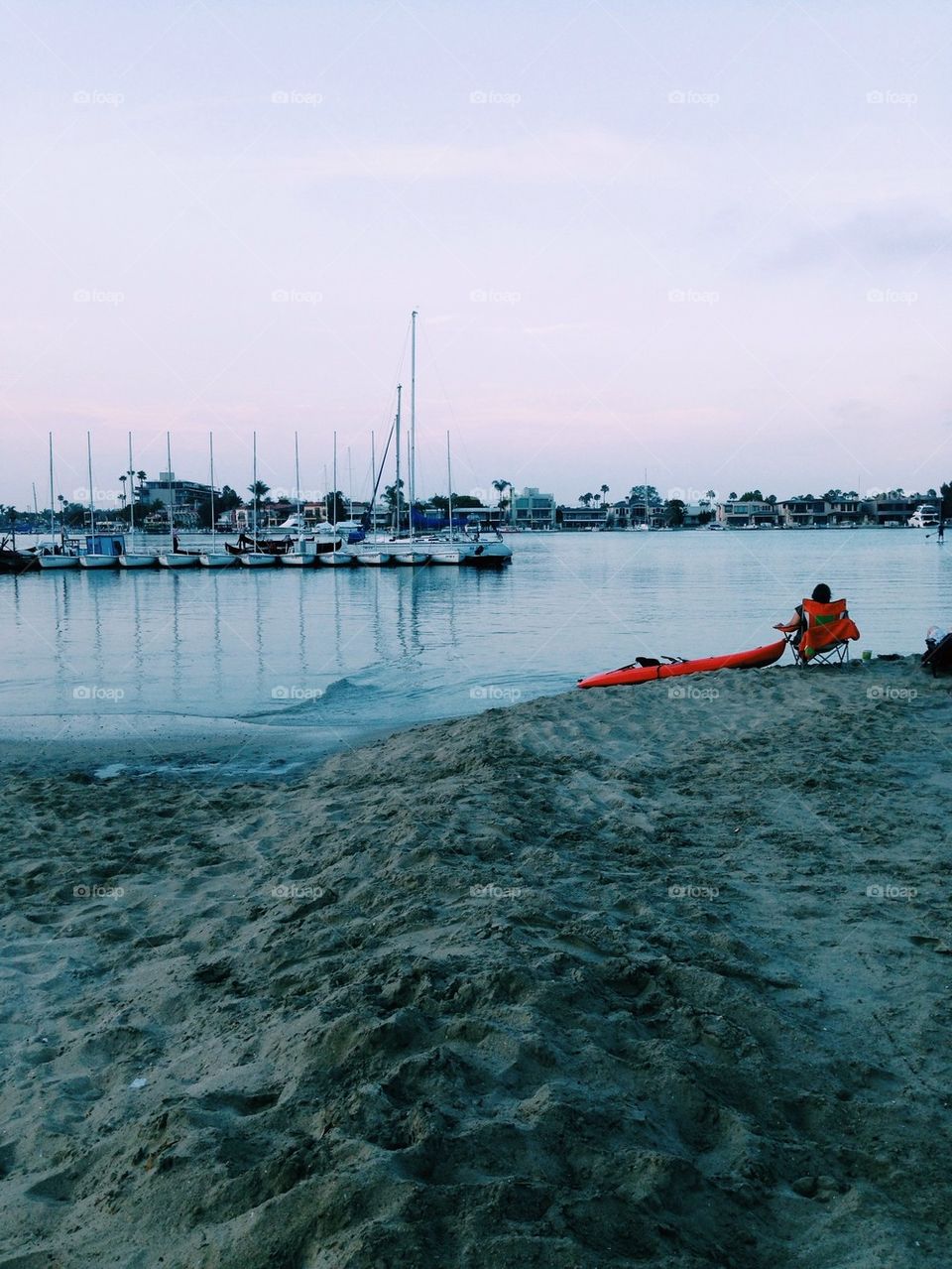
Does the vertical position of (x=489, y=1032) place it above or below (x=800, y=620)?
below

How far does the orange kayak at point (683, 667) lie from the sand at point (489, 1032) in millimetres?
6664

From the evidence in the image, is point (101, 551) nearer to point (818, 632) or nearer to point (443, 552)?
point (443, 552)

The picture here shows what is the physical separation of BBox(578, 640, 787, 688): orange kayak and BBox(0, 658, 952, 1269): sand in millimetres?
6664

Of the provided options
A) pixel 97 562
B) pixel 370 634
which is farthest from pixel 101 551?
pixel 370 634

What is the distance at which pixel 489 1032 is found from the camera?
13.1ft

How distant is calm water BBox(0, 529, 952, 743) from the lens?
1812 centimetres

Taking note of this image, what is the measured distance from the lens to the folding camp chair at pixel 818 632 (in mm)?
15391

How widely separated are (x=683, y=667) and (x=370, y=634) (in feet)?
53.2

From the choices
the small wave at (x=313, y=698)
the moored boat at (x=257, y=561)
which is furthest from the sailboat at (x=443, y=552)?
the small wave at (x=313, y=698)

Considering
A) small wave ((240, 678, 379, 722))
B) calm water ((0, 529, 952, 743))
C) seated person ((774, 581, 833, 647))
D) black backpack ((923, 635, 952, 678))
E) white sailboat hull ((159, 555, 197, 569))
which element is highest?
white sailboat hull ((159, 555, 197, 569))

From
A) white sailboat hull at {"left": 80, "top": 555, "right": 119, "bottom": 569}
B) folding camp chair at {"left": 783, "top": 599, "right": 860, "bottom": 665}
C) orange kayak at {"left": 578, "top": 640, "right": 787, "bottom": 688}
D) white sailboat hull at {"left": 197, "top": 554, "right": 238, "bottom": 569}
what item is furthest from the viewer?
white sailboat hull at {"left": 197, "top": 554, "right": 238, "bottom": 569}

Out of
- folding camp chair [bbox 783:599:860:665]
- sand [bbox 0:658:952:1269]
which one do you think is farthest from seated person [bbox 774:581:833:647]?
sand [bbox 0:658:952:1269]

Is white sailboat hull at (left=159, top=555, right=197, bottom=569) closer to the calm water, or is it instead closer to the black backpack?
the calm water

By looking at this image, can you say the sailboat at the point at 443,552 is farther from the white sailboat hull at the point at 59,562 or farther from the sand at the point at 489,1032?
the sand at the point at 489,1032
